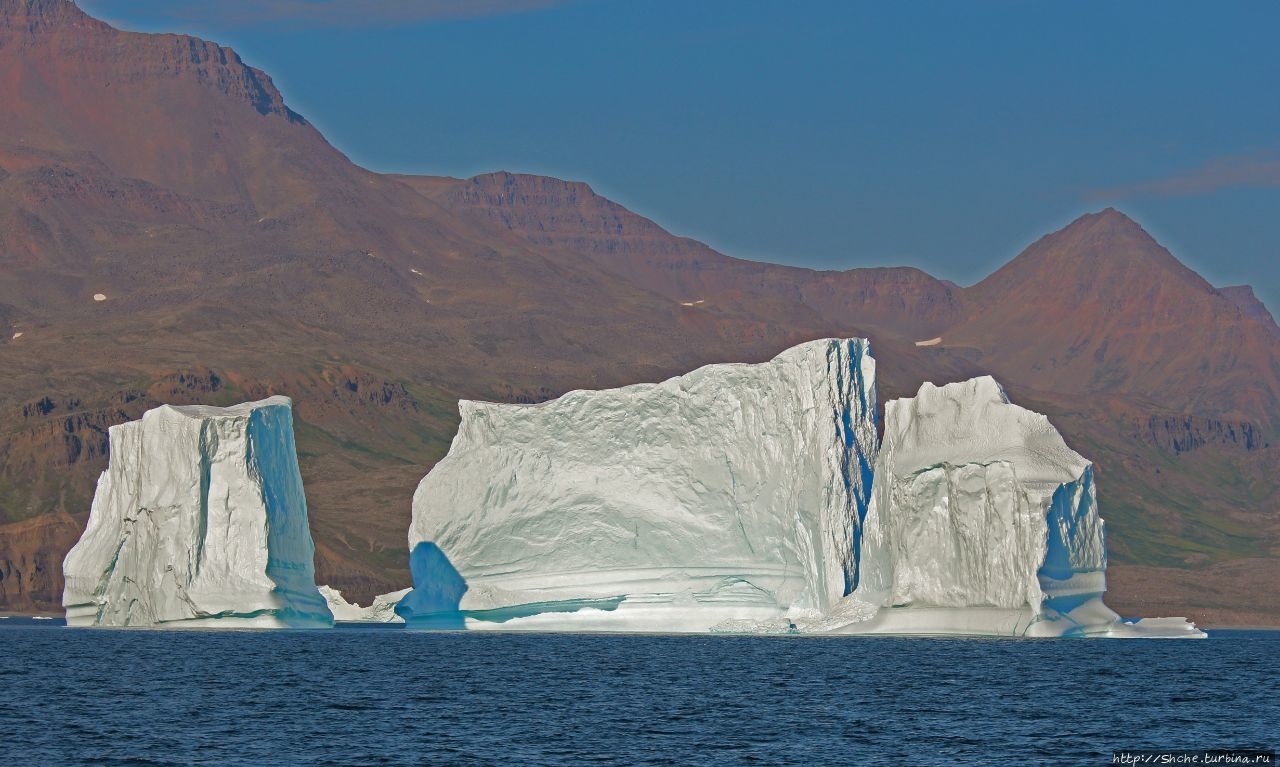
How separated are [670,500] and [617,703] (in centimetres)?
2160

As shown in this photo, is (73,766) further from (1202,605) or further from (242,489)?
(1202,605)

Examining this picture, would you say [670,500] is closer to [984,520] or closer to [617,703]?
[984,520]

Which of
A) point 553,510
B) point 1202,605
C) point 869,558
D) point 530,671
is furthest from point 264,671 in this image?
point 1202,605

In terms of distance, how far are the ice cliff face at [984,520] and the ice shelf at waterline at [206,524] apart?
78.4 feet

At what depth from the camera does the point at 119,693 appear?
186 ft

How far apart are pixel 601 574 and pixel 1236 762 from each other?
38810 millimetres

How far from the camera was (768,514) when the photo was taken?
73.9 m

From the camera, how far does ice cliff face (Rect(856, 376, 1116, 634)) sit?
6731 cm

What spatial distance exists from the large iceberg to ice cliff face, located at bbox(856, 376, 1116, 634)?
0.04m

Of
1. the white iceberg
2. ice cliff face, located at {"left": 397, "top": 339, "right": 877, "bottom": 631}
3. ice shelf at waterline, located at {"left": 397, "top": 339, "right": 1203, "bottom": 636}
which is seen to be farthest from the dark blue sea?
the white iceberg

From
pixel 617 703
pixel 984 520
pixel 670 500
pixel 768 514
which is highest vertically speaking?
pixel 670 500

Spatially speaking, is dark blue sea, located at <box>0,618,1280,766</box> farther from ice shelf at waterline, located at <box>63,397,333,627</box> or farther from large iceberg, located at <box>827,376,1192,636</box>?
large iceberg, located at <box>827,376,1192,636</box>

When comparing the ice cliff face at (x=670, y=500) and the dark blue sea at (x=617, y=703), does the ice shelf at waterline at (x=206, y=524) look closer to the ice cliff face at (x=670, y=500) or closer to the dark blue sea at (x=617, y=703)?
the dark blue sea at (x=617, y=703)

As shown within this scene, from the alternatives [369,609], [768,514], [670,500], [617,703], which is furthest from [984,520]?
[369,609]
